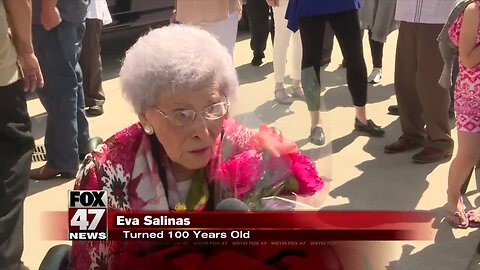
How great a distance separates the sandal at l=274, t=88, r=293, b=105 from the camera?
48.0 inches

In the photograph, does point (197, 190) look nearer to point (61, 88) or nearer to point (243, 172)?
point (243, 172)

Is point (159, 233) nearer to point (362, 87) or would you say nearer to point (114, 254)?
point (114, 254)

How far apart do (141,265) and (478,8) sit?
7.06 feet

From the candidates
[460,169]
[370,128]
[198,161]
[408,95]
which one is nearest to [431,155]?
[408,95]

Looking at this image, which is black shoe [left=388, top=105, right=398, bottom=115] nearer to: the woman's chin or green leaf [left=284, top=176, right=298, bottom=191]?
the woman's chin

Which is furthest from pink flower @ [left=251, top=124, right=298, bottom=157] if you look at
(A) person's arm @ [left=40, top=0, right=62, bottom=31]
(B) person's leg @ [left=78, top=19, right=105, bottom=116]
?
(B) person's leg @ [left=78, top=19, right=105, bottom=116]

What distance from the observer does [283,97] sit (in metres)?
1.25

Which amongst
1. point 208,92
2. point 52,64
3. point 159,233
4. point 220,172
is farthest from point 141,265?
point 52,64

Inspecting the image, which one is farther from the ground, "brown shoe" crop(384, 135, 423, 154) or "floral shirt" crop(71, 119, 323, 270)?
"floral shirt" crop(71, 119, 323, 270)

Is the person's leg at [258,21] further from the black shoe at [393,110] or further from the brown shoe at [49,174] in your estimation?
the brown shoe at [49,174]

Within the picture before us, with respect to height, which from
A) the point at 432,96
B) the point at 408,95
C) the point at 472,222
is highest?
the point at 432,96

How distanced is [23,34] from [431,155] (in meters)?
2.41

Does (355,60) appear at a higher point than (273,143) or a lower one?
lower

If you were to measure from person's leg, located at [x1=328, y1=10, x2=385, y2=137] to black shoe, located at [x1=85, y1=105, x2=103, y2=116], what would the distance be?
5.56 feet
